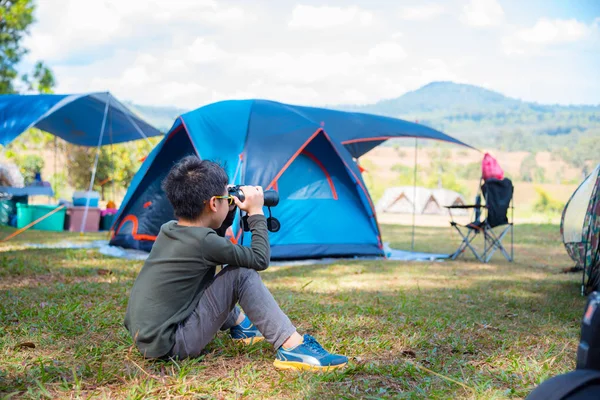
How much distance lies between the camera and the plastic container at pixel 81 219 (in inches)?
350

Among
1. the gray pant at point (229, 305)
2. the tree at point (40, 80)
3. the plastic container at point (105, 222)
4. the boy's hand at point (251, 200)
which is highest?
the tree at point (40, 80)

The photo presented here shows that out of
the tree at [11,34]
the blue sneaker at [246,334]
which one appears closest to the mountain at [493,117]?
the tree at [11,34]

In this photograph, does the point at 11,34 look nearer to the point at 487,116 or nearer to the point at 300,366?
the point at 300,366

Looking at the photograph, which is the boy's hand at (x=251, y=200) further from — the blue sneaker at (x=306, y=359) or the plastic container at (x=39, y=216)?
the plastic container at (x=39, y=216)

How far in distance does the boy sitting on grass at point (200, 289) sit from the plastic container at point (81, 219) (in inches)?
282

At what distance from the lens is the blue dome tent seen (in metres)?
5.86

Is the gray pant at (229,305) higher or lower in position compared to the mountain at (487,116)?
lower

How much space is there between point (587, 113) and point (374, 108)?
138 ft

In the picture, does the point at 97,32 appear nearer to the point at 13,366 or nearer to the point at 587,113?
the point at 587,113

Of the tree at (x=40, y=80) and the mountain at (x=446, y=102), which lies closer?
the tree at (x=40, y=80)

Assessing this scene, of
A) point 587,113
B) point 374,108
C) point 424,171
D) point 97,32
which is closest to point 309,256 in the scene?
point 424,171

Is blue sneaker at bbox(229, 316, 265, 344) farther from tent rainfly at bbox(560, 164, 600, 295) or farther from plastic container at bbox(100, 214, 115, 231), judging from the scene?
plastic container at bbox(100, 214, 115, 231)

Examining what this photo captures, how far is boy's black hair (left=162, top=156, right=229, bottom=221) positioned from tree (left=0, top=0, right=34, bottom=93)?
46.2 feet

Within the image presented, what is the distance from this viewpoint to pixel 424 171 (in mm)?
36531
